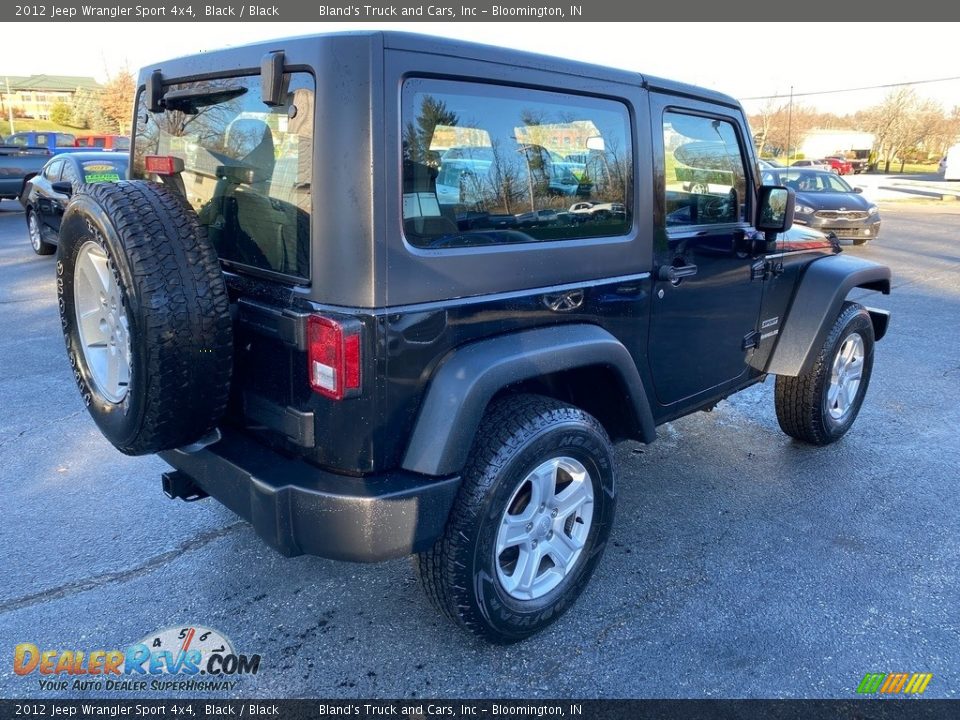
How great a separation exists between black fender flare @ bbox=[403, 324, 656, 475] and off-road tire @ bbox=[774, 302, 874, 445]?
214 cm

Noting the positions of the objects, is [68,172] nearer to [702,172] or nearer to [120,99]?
[702,172]

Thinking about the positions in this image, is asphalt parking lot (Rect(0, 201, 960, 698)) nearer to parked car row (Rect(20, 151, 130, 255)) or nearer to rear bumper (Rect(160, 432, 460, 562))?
rear bumper (Rect(160, 432, 460, 562))

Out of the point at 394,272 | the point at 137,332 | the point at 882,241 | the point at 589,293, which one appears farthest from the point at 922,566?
the point at 882,241

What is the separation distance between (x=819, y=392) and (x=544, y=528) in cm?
223

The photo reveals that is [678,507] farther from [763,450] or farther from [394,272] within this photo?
[394,272]

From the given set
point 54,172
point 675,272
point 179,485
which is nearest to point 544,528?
point 675,272

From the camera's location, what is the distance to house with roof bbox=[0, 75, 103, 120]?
61.0 metres

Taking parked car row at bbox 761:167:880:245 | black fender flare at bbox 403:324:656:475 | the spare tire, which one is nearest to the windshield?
parked car row at bbox 761:167:880:245

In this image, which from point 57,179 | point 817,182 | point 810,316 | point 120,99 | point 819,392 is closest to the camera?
point 810,316

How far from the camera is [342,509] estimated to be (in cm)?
211

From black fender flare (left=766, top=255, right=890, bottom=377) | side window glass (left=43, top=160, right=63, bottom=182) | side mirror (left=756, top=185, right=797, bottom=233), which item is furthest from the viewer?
side window glass (left=43, top=160, right=63, bottom=182)

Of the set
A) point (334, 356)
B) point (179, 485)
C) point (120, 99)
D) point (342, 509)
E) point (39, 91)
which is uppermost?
point (39, 91)

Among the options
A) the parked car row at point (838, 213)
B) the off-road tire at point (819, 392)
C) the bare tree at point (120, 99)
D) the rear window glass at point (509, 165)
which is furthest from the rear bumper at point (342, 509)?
the bare tree at point (120, 99)

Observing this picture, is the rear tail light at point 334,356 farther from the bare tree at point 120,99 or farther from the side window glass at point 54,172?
the bare tree at point 120,99
